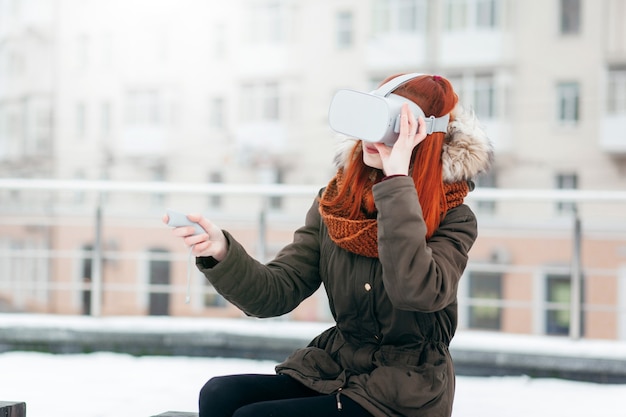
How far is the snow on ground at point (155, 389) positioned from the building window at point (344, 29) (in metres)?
17.4

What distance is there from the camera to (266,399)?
117 cm

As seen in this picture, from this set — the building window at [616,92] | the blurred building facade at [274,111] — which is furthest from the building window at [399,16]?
the building window at [616,92]

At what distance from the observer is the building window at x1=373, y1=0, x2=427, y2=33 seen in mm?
18734

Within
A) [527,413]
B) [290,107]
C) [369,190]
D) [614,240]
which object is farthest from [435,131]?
[290,107]

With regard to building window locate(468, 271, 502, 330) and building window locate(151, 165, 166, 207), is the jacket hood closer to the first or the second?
building window locate(468, 271, 502, 330)

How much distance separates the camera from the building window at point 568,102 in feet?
59.0

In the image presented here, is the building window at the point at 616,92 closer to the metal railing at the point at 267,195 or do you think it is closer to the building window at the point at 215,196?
the building window at the point at 215,196

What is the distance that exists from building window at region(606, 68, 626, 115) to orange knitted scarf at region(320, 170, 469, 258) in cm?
1696

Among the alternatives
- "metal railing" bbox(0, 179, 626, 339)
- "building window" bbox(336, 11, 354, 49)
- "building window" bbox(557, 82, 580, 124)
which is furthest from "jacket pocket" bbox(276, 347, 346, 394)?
"building window" bbox(336, 11, 354, 49)

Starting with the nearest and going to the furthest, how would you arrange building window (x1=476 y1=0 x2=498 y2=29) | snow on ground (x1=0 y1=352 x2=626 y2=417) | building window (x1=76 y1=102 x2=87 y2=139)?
snow on ground (x1=0 y1=352 x2=626 y2=417), building window (x1=476 y1=0 x2=498 y2=29), building window (x1=76 y1=102 x2=87 y2=139)

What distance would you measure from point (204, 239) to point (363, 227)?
0.21 m

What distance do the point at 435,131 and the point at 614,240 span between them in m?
16.9

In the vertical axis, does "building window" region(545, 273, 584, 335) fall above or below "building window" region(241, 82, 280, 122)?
below

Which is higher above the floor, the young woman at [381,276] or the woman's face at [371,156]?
the woman's face at [371,156]
